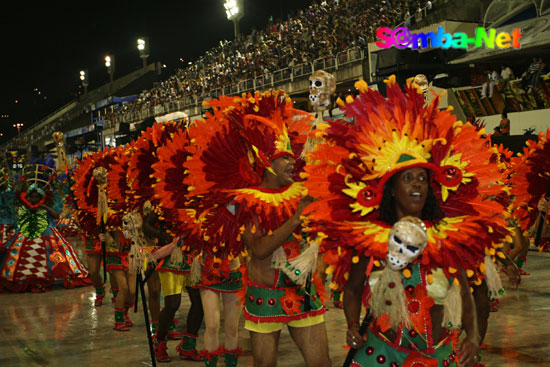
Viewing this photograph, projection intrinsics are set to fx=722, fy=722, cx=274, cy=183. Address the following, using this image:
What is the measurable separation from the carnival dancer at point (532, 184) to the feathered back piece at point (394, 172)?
4.66 meters

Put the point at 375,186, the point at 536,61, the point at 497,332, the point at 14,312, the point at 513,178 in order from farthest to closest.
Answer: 1. the point at 536,61
2. the point at 14,312
3. the point at 513,178
4. the point at 497,332
5. the point at 375,186

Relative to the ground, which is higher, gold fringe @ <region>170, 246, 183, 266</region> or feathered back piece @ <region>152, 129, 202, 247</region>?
feathered back piece @ <region>152, 129, 202, 247</region>

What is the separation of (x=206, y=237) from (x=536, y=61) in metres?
16.7

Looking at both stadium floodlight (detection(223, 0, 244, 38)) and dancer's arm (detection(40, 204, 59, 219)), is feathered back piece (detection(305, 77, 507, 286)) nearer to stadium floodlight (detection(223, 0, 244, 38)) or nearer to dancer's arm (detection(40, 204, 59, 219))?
dancer's arm (detection(40, 204, 59, 219))

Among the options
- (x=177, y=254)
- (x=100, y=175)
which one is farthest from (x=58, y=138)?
(x=177, y=254)

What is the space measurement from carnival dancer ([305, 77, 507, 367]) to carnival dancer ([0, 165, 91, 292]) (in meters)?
10.2

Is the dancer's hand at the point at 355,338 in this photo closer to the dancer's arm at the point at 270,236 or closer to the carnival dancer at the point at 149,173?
the dancer's arm at the point at 270,236

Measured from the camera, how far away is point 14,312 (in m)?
10.7

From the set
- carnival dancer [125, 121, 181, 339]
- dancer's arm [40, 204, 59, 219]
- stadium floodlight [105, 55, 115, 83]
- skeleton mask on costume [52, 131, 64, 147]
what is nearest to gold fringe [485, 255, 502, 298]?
carnival dancer [125, 121, 181, 339]

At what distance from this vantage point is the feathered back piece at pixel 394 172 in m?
3.44

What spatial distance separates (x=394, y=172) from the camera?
342cm

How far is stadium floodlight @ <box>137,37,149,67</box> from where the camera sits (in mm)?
77675

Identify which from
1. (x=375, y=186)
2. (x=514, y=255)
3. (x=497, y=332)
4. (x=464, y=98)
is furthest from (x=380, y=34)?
(x=375, y=186)

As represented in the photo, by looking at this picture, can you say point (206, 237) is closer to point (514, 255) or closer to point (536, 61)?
point (514, 255)
